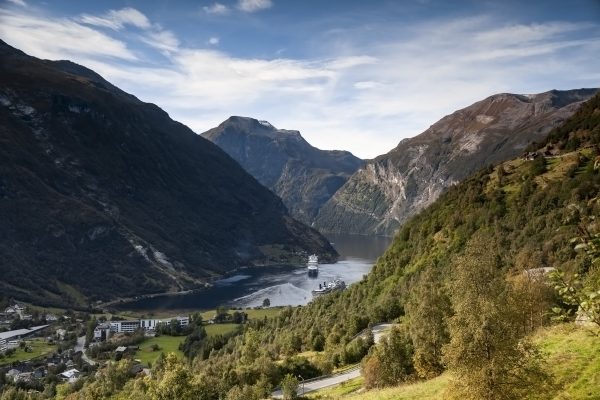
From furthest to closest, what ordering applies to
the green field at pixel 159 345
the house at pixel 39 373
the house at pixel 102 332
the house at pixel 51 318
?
1. the house at pixel 51 318
2. the house at pixel 102 332
3. the green field at pixel 159 345
4. the house at pixel 39 373

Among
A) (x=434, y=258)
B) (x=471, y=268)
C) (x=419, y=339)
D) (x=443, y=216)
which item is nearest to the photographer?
(x=471, y=268)

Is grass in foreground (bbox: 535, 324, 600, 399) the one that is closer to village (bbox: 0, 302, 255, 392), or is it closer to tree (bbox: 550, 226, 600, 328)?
tree (bbox: 550, 226, 600, 328)

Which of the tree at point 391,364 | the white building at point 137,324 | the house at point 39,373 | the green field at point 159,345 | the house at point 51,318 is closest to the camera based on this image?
the tree at point 391,364

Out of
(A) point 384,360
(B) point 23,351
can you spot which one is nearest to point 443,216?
(A) point 384,360

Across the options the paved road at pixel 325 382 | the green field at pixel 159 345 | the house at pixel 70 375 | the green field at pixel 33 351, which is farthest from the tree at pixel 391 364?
the green field at pixel 33 351

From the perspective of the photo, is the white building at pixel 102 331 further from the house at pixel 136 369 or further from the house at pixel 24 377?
the house at pixel 136 369

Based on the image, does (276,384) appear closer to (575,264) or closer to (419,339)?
(419,339)
